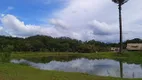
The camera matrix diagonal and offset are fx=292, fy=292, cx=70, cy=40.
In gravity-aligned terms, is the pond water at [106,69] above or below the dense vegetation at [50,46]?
below

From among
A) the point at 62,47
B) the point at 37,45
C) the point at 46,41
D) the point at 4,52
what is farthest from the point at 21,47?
the point at 4,52

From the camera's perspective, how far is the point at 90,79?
66.0 feet

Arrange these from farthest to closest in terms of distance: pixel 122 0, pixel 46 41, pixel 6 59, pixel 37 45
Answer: pixel 46 41, pixel 37 45, pixel 122 0, pixel 6 59

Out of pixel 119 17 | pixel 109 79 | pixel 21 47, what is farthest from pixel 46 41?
pixel 109 79

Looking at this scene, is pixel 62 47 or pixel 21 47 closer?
pixel 21 47

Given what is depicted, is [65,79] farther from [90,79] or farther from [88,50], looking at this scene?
[88,50]

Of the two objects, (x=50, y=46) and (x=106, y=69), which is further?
(x=50, y=46)

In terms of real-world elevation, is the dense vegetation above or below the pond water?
above

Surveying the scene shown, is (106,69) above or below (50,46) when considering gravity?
below

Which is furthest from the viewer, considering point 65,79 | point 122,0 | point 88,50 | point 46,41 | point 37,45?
point 46,41

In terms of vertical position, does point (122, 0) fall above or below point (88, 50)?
above

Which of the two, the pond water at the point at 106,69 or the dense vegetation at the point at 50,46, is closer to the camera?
the pond water at the point at 106,69

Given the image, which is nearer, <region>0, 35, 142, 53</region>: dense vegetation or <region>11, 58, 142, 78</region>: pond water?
<region>11, 58, 142, 78</region>: pond water

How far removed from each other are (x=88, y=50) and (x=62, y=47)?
36.7 meters
